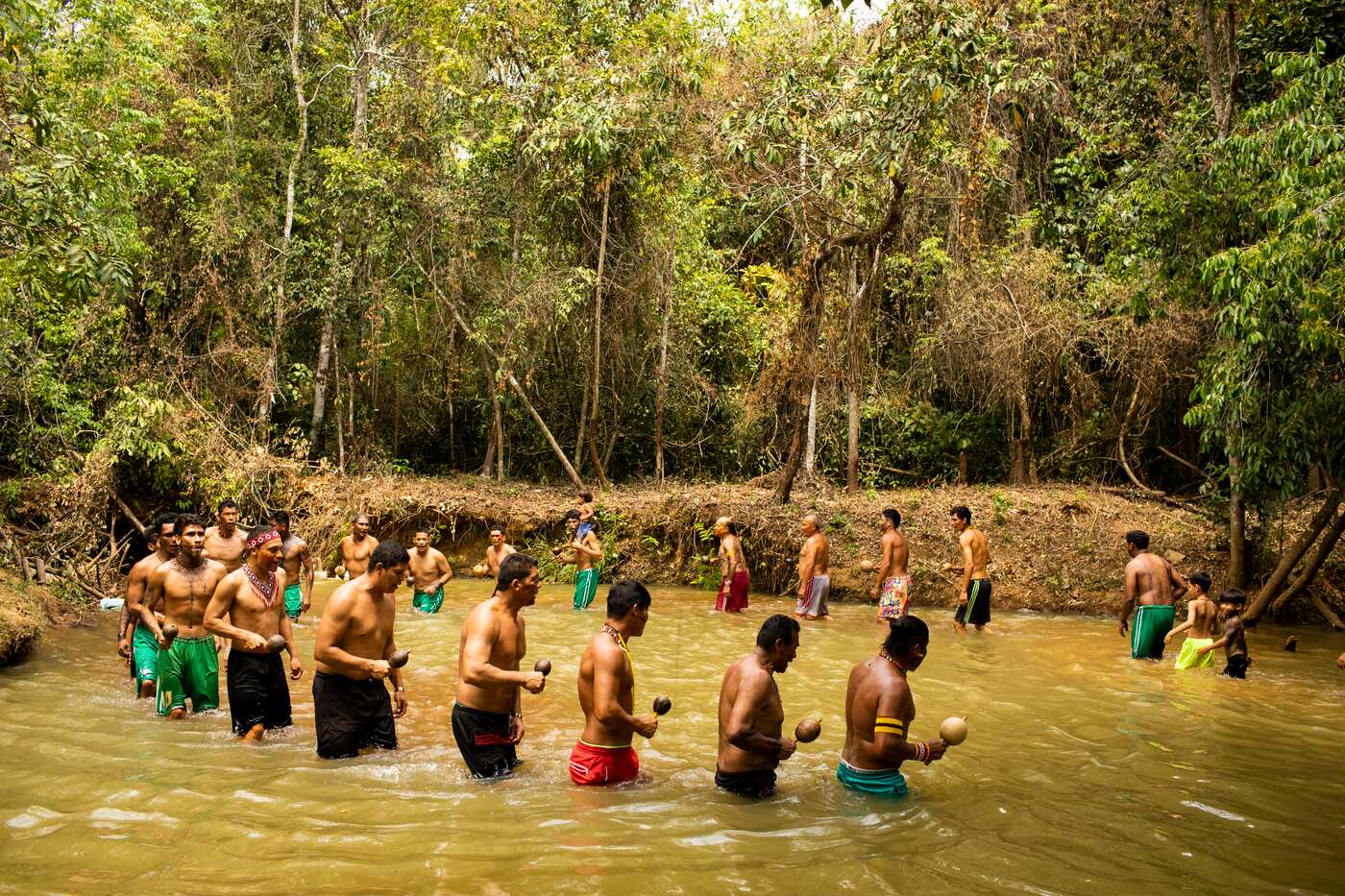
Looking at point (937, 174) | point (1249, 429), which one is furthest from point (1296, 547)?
point (937, 174)

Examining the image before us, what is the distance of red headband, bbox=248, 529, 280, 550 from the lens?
315 inches

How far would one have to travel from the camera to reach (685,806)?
20.4 feet

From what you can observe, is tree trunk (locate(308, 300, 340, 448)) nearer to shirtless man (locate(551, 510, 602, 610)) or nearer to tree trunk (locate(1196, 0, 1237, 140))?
shirtless man (locate(551, 510, 602, 610))

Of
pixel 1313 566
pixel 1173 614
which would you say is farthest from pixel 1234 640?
pixel 1313 566

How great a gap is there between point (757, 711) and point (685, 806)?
770 millimetres

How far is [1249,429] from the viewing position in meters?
12.5

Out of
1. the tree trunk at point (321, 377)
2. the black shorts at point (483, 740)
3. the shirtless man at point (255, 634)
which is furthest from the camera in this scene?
the tree trunk at point (321, 377)

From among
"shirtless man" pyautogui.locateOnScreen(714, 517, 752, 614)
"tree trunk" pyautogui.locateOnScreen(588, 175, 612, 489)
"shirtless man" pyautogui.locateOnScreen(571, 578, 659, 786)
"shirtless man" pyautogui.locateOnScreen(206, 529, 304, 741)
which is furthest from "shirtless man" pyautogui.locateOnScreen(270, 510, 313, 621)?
"tree trunk" pyautogui.locateOnScreen(588, 175, 612, 489)

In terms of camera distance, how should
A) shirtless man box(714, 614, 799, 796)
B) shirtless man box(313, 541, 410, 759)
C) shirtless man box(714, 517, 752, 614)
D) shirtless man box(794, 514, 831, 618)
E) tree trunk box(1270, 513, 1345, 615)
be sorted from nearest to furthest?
shirtless man box(714, 614, 799, 796), shirtless man box(313, 541, 410, 759), tree trunk box(1270, 513, 1345, 615), shirtless man box(794, 514, 831, 618), shirtless man box(714, 517, 752, 614)

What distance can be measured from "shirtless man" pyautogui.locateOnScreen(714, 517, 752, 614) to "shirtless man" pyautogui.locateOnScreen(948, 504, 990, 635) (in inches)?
117

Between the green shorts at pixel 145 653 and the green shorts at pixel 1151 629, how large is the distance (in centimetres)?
979

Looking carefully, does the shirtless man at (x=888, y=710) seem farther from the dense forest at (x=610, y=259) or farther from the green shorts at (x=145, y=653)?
the dense forest at (x=610, y=259)

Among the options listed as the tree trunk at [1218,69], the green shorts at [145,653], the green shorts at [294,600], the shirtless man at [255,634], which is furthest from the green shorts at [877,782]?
the tree trunk at [1218,69]

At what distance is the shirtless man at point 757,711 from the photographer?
19.7 feet
